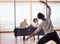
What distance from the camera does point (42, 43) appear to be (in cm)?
422

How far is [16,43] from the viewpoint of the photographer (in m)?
Answer: 6.45

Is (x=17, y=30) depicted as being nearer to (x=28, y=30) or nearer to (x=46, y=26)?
(x=28, y=30)

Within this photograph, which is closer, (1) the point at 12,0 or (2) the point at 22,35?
(2) the point at 22,35

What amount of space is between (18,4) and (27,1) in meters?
0.58

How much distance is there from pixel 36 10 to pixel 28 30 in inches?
125

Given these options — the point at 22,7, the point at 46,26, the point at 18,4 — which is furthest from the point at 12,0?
the point at 46,26

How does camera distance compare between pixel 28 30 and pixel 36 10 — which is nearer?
pixel 28 30

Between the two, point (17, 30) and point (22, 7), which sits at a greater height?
point (22, 7)

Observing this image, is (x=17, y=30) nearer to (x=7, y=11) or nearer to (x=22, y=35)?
(x=22, y=35)

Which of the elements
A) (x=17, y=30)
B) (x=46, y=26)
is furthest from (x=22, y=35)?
(x=46, y=26)

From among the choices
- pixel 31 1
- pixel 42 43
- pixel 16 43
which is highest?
pixel 31 1

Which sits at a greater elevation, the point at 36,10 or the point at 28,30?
the point at 36,10

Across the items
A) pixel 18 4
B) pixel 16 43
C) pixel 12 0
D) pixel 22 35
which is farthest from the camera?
pixel 18 4

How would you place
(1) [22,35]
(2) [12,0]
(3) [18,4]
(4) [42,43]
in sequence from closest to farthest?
1. (4) [42,43]
2. (1) [22,35]
3. (2) [12,0]
4. (3) [18,4]
